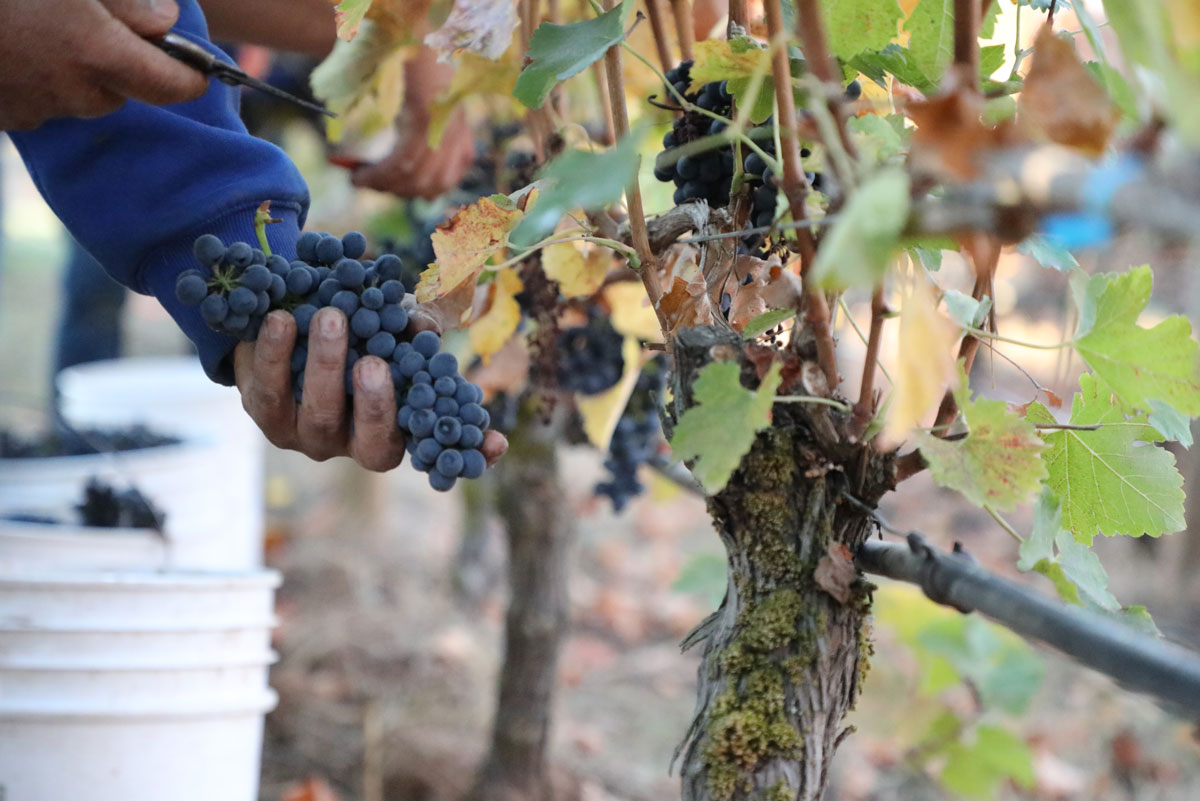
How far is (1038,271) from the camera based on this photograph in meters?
4.74

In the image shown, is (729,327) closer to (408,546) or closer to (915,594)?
(915,594)

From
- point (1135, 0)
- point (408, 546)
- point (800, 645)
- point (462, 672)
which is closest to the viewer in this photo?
point (1135, 0)

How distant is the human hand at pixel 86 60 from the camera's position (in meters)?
0.76

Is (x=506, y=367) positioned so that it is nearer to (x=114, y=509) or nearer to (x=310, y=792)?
(x=114, y=509)

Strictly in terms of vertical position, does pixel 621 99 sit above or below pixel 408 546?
above

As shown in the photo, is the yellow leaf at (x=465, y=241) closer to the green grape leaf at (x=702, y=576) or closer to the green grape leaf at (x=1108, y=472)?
the green grape leaf at (x=1108, y=472)

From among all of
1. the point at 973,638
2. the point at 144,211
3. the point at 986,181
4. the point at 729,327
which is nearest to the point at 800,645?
the point at 729,327

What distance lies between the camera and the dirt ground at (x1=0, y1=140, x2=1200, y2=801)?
1837 millimetres

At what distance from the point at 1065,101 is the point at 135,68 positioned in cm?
73

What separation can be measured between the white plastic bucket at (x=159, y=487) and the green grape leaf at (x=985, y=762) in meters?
1.36

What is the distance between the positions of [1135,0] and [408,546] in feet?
9.60

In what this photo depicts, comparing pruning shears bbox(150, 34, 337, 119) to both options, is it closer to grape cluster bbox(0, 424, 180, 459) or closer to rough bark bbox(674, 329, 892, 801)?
rough bark bbox(674, 329, 892, 801)

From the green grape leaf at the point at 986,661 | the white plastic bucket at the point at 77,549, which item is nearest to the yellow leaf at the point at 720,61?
the white plastic bucket at the point at 77,549

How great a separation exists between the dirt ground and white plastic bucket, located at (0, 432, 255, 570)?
191mm
